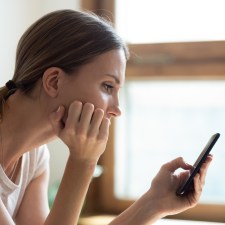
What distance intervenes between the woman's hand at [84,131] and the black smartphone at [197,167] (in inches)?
8.8

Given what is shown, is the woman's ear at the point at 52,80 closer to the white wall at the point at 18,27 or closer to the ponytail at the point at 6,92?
the ponytail at the point at 6,92

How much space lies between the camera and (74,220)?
39.0 inches

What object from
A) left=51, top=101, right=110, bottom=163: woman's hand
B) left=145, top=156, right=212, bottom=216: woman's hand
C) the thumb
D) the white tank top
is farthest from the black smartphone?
the white tank top

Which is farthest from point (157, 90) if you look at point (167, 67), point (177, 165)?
point (177, 165)

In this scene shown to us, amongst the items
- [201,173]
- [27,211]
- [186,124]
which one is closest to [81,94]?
[201,173]

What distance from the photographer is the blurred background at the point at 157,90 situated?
5.73 ft

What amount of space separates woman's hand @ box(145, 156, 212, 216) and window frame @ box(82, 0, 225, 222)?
2.26ft

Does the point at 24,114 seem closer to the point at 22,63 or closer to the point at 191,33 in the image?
the point at 22,63

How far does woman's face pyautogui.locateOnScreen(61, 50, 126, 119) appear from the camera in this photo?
1.01m

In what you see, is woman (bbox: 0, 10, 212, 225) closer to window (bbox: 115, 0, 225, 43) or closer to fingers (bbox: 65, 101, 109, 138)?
fingers (bbox: 65, 101, 109, 138)

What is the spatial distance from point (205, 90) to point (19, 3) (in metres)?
0.85

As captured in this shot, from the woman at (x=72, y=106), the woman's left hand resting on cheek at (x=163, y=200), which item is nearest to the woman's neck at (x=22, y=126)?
the woman at (x=72, y=106)

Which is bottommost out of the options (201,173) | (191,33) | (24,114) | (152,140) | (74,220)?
(74,220)

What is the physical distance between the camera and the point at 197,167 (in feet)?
3.36
